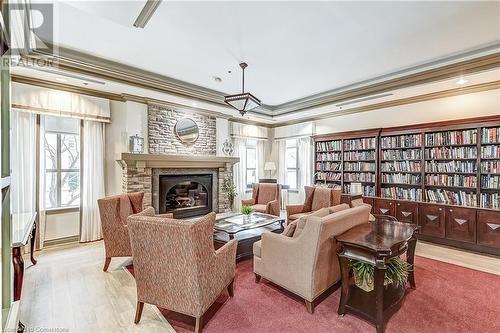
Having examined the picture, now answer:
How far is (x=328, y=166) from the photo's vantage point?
6031 millimetres

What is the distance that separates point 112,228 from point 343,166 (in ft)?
15.9

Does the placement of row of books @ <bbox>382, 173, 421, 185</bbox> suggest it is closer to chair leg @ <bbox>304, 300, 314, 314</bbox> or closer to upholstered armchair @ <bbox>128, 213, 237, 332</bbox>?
chair leg @ <bbox>304, 300, 314, 314</bbox>

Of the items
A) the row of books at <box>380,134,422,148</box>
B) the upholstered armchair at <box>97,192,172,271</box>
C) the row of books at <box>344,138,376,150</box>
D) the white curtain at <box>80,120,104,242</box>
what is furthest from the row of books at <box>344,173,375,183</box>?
the white curtain at <box>80,120,104,242</box>

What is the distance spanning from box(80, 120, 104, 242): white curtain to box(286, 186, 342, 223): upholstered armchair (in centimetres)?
361

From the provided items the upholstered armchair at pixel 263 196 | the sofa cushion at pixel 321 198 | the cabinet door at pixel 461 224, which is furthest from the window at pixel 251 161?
the cabinet door at pixel 461 224

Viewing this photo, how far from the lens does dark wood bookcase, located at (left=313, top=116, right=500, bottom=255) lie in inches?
147

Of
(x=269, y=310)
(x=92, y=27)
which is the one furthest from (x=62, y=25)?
(x=269, y=310)

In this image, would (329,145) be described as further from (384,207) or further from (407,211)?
(407,211)

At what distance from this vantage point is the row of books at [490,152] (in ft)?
12.2

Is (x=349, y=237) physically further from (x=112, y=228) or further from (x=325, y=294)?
(x=112, y=228)

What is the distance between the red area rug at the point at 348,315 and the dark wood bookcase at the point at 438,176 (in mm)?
1186

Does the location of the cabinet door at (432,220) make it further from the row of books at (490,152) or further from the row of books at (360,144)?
the row of books at (360,144)

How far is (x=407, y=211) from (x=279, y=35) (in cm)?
392

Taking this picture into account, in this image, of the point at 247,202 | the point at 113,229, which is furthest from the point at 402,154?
the point at 113,229
